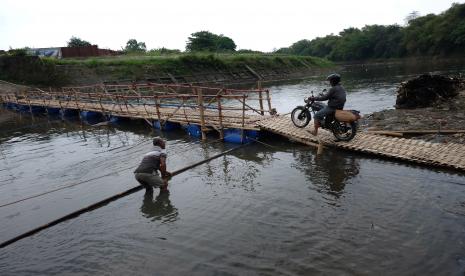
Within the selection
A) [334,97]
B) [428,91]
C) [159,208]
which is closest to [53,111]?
[159,208]

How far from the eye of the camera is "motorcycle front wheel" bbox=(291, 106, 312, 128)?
45.1ft

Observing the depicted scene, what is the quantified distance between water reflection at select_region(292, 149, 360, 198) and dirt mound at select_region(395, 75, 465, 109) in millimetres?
8712

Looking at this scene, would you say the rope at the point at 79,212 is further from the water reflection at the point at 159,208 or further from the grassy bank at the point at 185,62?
the grassy bank at the point at 185,62

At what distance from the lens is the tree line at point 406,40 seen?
81438mm

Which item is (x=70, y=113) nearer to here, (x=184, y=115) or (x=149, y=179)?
(x=184, y=115)

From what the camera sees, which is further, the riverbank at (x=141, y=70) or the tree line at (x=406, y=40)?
the tree line at (x=406, y=40)

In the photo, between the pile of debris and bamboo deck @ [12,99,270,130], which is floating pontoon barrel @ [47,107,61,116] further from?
the pile of debris

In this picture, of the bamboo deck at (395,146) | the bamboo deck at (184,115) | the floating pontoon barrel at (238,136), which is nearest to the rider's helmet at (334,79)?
the bamboo deck at (395,146)

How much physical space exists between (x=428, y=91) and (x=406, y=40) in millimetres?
92833

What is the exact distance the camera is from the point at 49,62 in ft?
165

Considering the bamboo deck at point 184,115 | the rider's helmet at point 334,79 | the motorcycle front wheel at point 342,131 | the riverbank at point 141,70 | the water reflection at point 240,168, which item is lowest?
the water reflection at point 240,168

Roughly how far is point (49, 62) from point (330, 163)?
49.0m

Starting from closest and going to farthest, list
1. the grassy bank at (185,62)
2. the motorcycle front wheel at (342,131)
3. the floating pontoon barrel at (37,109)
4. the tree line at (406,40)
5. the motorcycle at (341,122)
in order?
1. the motorcycle at (341,122)
2. the motorcycle front wheel at (342,131)
3. the floating pontoon barrel at (37,109)
4. the grassy bank at (185,62)
5. the tree line at (406,40)

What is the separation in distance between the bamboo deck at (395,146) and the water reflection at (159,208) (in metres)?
5.36
